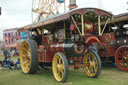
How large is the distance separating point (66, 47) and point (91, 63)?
106 centimetres

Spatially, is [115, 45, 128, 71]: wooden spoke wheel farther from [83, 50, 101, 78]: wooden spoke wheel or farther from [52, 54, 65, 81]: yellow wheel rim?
[52, 54, 65, 81]: yellow wheel rim

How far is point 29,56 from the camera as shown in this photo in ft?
20.5

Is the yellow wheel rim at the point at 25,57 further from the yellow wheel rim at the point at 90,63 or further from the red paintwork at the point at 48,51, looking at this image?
the yellow wheel rim at the point at 90,63

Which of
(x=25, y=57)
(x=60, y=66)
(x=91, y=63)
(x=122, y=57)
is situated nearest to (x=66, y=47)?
(x=60, y=66)

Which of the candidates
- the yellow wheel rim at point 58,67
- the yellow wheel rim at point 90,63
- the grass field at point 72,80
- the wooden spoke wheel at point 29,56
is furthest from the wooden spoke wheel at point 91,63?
the wooden spoke wheel at point 29,56

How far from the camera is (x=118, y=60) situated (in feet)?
22.7

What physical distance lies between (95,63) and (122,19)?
2.87 m

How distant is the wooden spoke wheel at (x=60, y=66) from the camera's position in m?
4.47

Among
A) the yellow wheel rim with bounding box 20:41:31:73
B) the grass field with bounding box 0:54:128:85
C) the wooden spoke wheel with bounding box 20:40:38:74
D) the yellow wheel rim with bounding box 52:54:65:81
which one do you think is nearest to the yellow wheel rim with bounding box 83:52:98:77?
the grass field with bounding box 0:54:128:85

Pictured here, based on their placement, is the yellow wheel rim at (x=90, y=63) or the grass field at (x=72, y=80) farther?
the yellow wheel rim at (x=90, y=63)

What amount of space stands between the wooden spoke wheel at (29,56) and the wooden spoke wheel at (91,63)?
1.79 m

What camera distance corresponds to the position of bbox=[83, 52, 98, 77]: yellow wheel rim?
5.23m

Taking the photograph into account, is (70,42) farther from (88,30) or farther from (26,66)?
(26,66)

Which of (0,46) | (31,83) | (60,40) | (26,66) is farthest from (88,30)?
(0,46)
